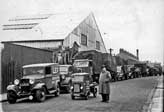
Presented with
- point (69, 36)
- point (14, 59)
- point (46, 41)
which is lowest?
point (14, 59)

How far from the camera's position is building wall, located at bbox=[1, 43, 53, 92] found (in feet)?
47.2

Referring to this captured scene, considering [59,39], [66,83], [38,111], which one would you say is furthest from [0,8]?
[59,39]

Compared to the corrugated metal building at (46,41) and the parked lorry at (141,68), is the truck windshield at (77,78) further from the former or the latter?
the parked lorry at (141,68)

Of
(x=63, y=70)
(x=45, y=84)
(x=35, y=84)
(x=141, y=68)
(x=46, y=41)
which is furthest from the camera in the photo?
(x=141, y=68)

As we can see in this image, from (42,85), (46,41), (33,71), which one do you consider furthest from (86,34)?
(42,85)

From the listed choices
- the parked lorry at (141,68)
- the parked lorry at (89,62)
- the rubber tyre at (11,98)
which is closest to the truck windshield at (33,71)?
the rubber tyre at (11,98)

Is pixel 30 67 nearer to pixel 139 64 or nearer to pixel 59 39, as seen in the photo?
pixel 59 39

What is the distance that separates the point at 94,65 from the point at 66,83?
535 cm

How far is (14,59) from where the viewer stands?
15398 millimetres

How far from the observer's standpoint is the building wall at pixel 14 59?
47.2ft

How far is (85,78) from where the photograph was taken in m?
Answer: 11.2

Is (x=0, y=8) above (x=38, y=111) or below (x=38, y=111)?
above

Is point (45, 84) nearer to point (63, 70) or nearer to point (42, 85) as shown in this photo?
point (42, 85)

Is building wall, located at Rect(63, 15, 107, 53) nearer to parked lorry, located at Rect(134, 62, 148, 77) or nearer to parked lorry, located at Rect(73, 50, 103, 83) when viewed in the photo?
parked lorry, located at Rect(73, 50, 103, 83)
